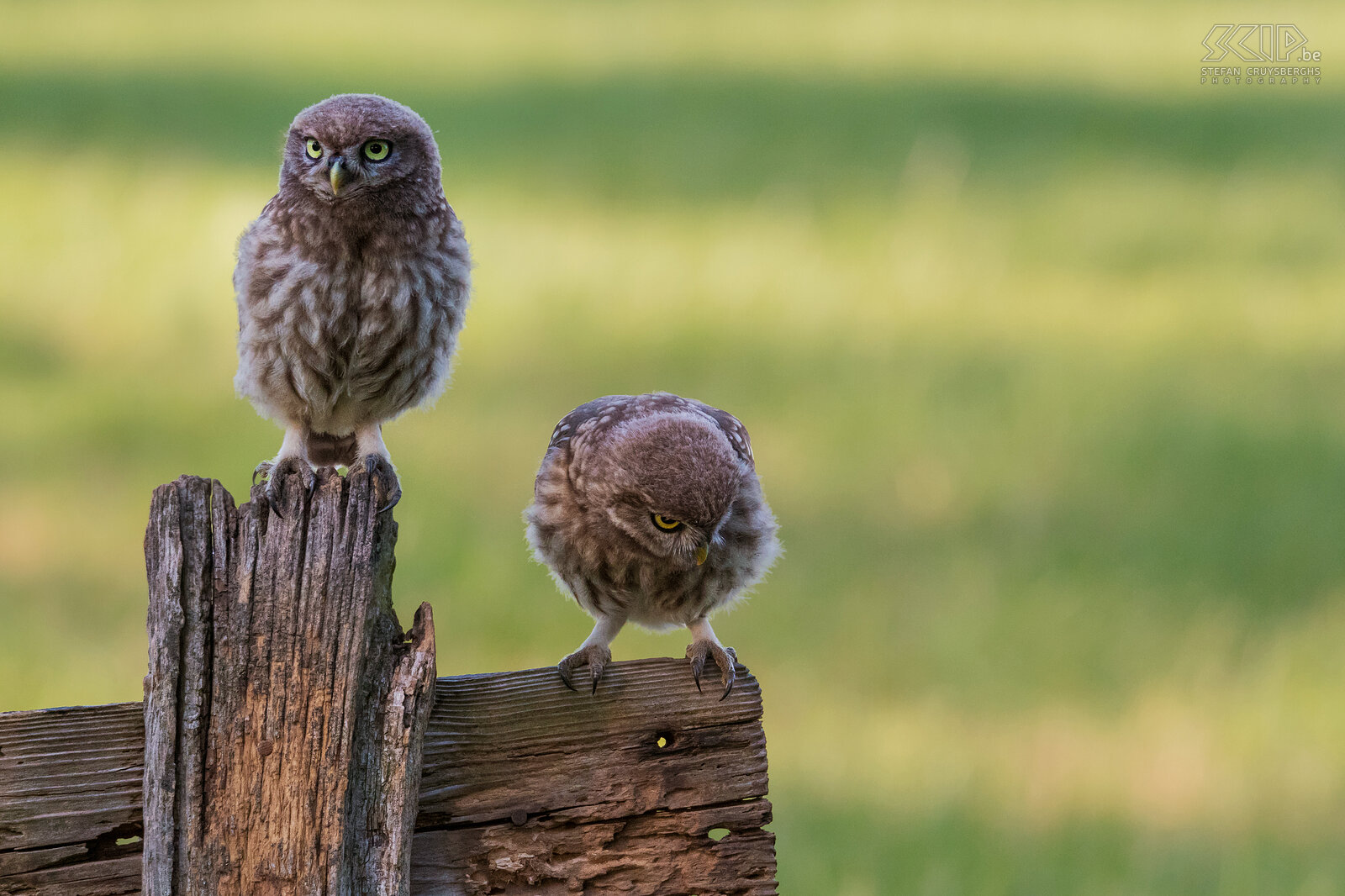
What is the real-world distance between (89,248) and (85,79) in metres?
4.68

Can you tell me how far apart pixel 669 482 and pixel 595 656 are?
54 centimetres

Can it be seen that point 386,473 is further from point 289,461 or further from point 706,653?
point 706,653

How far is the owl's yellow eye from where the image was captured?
3264 mm

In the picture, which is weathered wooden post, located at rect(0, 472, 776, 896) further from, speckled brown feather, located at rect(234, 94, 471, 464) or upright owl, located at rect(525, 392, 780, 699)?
speckled brown feather, located at rect(234, 94, 471, 464)

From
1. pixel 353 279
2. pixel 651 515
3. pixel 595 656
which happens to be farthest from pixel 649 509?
pixel 353 279

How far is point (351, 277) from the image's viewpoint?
3.54m

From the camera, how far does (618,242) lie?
1030 centimetres

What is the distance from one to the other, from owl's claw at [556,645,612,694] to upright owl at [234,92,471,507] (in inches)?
24.3

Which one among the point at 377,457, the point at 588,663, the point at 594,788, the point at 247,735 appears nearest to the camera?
the point at 247,735

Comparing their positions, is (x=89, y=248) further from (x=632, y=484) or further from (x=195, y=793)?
(x=195, y=793)

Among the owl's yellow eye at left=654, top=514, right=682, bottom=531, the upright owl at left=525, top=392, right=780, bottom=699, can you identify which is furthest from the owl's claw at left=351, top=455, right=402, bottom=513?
the owl's yellow eye at left=654, top=514, right=682, bottom=531

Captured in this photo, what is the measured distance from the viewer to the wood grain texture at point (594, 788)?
241cm

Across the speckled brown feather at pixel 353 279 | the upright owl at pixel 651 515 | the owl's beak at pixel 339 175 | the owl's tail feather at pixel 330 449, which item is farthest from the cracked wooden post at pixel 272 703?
the owl's tail feather at pixel 330 449

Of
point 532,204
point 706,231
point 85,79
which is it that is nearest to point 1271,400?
point 706,231
